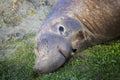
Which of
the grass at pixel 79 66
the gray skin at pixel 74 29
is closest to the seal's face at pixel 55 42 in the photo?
the gray skin at pixel 74 29

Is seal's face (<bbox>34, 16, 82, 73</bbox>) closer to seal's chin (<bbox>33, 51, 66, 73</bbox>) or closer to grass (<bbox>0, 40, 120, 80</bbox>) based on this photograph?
seal's chin (<bbox>33, 51, 66, 73</bbox>)

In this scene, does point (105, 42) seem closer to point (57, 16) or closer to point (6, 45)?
point (57, 16)

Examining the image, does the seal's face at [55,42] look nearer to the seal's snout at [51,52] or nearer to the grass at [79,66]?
the seal's snout at [51,52]

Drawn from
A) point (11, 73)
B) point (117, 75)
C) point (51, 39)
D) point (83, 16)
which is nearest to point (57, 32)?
point (51, 39)

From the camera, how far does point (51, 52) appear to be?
4758mm

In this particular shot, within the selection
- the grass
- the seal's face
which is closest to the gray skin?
the seal's face

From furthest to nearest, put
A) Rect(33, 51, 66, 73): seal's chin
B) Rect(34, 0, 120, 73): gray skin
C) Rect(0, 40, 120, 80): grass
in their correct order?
Rect(34, 0, 120, 73): gray skin → Rect(33, 51, 66, 73): seal's chin → Rect(0, 40, 120, 80): grass

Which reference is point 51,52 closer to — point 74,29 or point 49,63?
point 49,63

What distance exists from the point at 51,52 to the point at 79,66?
0.45 m

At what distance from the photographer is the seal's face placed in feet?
15.4

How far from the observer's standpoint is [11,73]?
16.3 feet

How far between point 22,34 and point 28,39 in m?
0.36

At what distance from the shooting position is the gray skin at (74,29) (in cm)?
479

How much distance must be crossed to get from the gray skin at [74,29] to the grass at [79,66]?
14 centimetres
